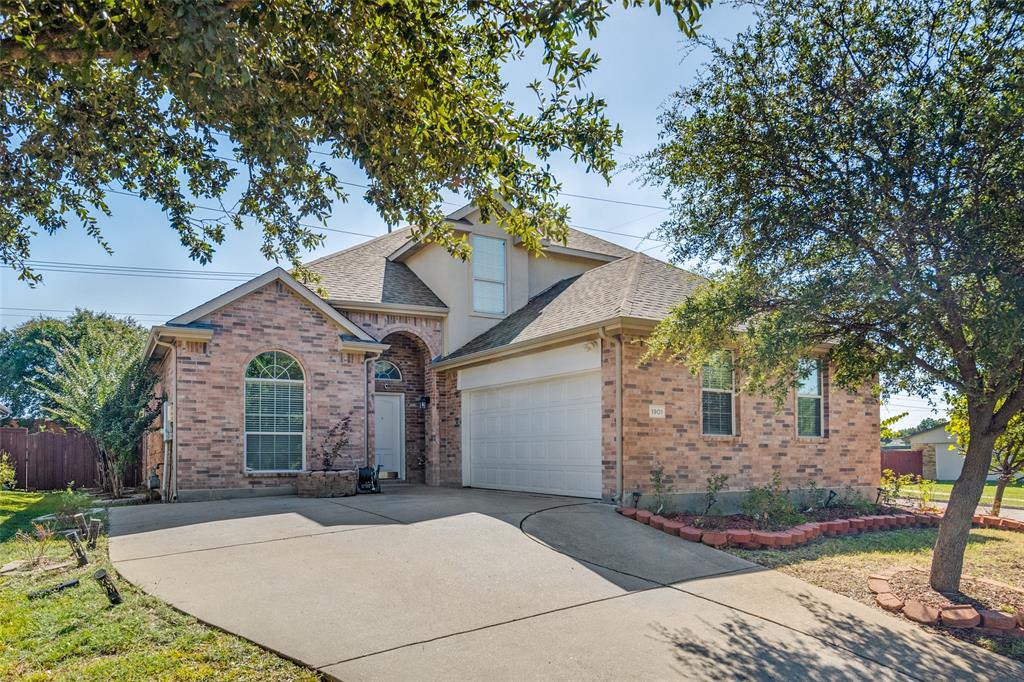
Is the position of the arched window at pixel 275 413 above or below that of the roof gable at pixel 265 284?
below

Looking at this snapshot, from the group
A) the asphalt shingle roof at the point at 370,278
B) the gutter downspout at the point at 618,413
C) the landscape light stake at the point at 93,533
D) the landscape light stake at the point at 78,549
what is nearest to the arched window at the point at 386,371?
the asphalt shingle roof at the point at 370,278

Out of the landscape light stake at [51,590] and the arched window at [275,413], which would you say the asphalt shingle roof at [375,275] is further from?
the landscape light stake at [51,590]

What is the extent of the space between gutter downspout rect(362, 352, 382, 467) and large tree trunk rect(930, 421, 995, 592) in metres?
11.3

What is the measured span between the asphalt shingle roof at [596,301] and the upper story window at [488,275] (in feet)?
2.13

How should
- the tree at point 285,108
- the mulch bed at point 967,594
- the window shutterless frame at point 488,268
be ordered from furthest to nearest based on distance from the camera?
the window shutterless frame at point 488,268 → the mulch bed at point 967,594 → the tree at point 285,108

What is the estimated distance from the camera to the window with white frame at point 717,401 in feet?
44.7

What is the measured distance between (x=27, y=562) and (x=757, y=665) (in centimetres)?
782

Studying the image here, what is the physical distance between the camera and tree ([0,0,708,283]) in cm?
502

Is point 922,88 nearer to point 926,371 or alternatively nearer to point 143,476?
Answer: point 926,371

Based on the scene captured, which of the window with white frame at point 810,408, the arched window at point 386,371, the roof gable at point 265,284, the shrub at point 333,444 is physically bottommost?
the shrub at point 333,444

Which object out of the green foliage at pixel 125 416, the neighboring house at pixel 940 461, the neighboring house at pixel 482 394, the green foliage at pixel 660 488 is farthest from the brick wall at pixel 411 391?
the neighboring house at pixel 940 461

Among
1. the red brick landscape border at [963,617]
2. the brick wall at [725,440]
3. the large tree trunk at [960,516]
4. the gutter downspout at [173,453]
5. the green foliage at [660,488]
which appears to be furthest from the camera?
the gutter downspout at [173,453]

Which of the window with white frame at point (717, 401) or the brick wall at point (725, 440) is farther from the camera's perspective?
the window with white frame at point (717, 401)

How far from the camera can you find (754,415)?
14164mm
